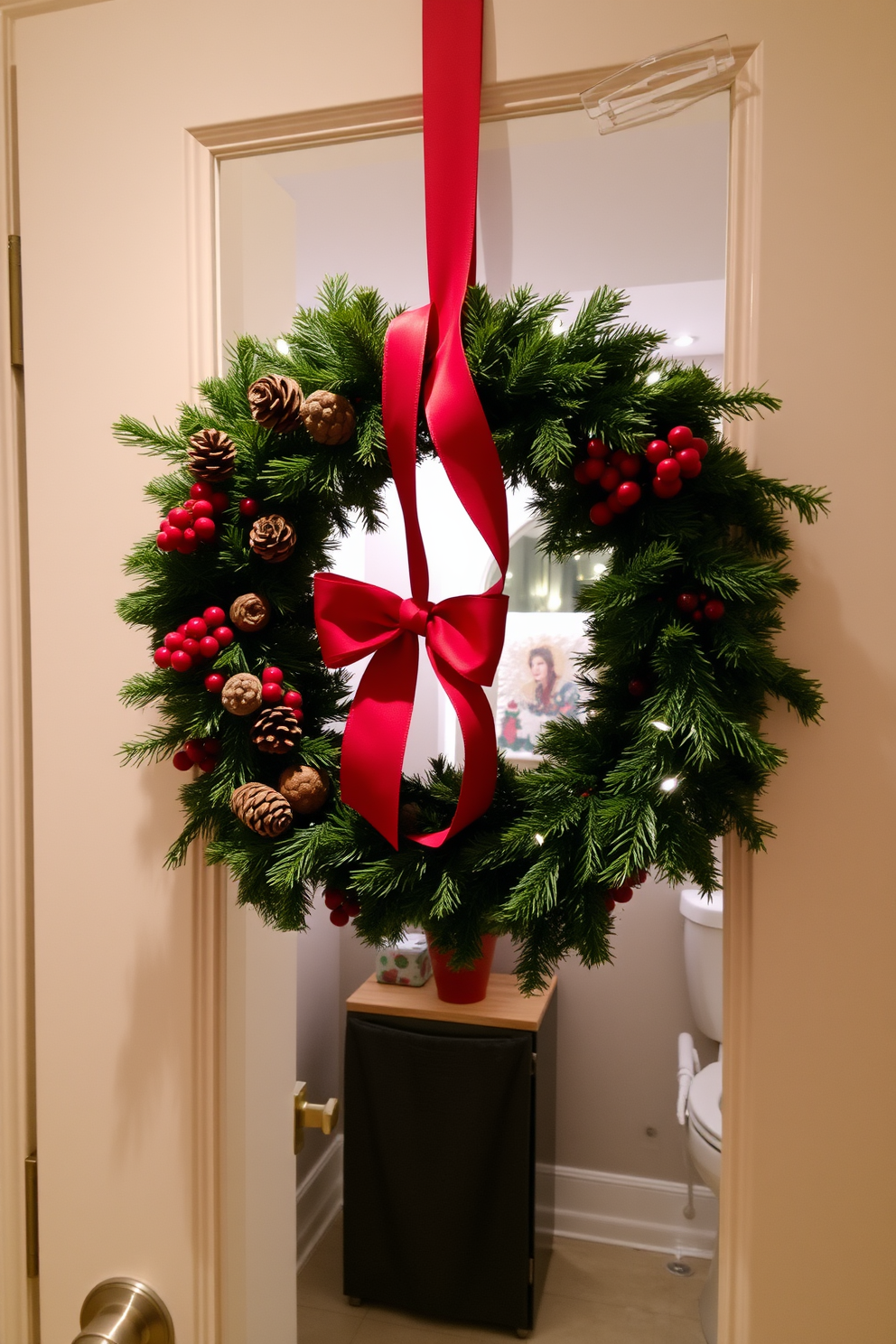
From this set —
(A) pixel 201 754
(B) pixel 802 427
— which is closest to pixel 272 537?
(A) pixel 201 754

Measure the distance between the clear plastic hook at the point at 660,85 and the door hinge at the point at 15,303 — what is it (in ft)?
1.81

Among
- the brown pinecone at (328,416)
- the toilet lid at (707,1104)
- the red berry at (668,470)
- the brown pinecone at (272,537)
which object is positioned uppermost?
the brown pinecone at (328,416)

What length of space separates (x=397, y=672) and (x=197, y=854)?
0.30 metres

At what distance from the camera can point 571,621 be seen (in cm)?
145

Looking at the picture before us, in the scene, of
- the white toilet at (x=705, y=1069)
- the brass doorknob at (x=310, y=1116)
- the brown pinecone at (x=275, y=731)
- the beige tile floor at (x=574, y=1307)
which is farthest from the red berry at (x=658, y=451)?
the beige tile floor at (x=574, y=1307)

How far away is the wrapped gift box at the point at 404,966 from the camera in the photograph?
1811mm

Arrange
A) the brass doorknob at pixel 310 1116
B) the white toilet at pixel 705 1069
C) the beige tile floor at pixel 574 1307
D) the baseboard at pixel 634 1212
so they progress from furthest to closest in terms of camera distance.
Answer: the baseboard at pixel 634 1212 < the white toilet at pixel 705 1069 < the beige tile floor at pixel 574 1307 < the brass doorknob at pixel 310 1116

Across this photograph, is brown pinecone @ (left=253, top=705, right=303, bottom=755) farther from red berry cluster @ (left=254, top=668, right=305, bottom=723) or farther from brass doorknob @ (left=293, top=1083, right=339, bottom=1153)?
brass doorknob @ (left=293, top=1083, right=339, bottom=1153)

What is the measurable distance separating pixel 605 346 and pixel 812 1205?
664 mm

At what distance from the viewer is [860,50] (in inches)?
24.6

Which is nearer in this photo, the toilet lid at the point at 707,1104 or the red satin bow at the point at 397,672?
the red satin bow at the point at 397,672

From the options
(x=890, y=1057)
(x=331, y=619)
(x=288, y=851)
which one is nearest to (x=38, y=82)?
(x=331, y=619)

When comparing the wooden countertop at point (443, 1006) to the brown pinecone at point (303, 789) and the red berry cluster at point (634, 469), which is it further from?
the red berry cluster at point (634, 469)

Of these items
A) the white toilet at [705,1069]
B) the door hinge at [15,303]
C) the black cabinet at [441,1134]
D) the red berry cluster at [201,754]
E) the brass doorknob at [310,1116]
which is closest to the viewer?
the red berry cluster at [201,754]
